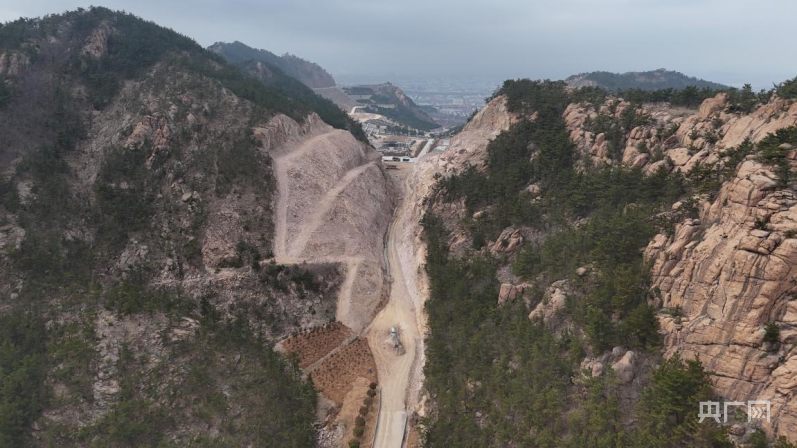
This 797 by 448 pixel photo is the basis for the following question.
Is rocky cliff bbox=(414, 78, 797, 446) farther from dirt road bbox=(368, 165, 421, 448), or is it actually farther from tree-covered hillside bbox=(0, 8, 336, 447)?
tree-covered hillside bbox=(0, 8, 336, 447)

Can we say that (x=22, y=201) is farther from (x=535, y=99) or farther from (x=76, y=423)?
(x=535, y=99)

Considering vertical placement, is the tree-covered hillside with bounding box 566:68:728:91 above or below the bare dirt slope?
above

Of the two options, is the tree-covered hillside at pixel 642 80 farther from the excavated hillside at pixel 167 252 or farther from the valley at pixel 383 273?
the excavated hillside at pixel 167 252

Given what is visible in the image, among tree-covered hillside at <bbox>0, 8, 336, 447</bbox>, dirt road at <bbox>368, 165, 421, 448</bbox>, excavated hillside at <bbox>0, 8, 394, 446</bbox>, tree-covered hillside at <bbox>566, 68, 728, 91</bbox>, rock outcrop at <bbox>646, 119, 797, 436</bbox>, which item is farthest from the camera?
tree-covered hillside at <bbox>566, 68, 728, 91</bbox>

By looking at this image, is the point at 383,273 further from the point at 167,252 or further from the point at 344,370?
the point at 167,252

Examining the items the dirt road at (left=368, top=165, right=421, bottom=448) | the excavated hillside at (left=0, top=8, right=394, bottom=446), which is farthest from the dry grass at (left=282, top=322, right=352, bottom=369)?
the dirt road at (left=368, top=165, right=421, bottom=448)

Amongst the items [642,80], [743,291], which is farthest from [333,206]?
[642,80]

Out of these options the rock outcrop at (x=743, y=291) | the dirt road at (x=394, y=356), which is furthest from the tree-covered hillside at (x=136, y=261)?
the rock outcrop at (x=743, y=291)

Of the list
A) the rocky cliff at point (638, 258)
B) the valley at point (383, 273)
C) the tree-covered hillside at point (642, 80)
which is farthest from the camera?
the tree-covered hillside at point (642, 80)

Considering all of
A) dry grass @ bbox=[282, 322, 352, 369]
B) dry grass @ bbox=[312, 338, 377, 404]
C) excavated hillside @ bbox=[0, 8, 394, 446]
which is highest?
excavated hillside @ bbox=[0, 8, 394, 446]

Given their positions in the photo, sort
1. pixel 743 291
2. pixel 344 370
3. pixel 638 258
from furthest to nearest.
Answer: pixel 344 370 < pixel 638 258 < pixel 743 291
